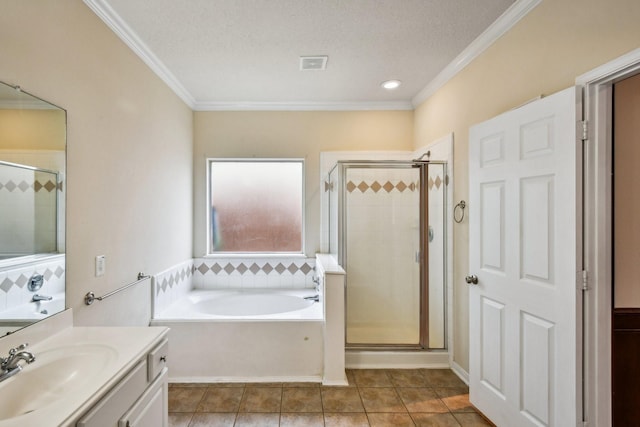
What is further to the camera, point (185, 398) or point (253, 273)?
point (253, 273)

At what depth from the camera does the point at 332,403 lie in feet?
7.48

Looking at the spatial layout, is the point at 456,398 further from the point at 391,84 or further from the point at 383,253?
the point at 391,84

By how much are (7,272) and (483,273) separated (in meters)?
2.45

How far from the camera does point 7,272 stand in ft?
4.21

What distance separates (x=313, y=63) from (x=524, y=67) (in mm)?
1493

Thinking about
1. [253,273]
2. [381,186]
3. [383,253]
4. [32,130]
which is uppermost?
[32,130]

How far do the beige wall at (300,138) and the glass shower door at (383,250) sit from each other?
2.55ft

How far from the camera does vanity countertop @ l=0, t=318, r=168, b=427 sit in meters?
0.94

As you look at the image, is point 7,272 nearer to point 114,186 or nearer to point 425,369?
point 114,186

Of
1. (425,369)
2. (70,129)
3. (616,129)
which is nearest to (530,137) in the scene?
(616,129)

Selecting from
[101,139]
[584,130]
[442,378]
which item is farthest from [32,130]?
[442,378]

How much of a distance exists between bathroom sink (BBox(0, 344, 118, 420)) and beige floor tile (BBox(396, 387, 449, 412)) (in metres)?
1.96

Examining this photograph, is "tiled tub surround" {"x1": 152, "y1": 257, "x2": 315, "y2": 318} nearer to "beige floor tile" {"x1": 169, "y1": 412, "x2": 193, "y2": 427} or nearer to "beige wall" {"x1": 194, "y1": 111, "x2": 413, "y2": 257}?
Answer: "beige wall" {"x1": 194, "y1": 111, "x2": 413, "y2": 257}

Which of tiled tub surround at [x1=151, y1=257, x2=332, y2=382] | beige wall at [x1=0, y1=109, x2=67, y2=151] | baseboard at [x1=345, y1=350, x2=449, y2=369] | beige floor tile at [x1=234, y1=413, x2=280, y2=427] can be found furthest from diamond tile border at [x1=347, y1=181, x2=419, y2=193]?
beige wall at [x1=0, y1=109, x2=67, y2=151]
